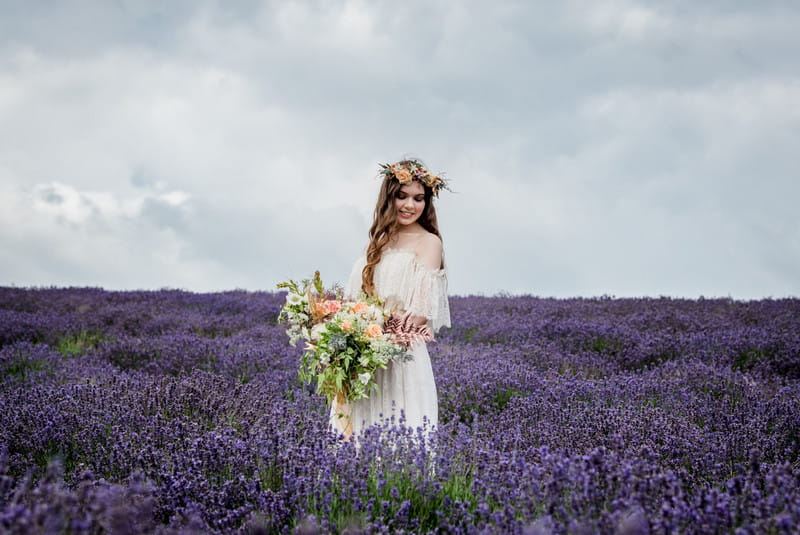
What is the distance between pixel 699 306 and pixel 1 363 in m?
9.23

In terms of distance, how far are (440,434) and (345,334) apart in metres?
0.70

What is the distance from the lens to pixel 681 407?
4.60 metres

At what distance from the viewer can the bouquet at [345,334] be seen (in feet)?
10.1

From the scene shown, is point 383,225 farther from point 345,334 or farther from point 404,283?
point 345,334

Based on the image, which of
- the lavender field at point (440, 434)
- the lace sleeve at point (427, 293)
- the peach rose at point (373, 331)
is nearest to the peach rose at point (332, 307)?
the peach rose at point (373, 331)

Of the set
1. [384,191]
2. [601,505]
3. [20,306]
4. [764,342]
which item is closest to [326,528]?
[601,505]

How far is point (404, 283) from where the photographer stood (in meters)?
3.58

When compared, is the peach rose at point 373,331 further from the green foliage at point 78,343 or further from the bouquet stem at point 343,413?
the green foliage at point 78,343

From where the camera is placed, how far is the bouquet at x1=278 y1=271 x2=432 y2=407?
307 cm

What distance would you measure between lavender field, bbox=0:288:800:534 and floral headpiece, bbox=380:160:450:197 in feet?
4.73

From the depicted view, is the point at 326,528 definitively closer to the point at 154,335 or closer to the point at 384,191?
the point at 384,191

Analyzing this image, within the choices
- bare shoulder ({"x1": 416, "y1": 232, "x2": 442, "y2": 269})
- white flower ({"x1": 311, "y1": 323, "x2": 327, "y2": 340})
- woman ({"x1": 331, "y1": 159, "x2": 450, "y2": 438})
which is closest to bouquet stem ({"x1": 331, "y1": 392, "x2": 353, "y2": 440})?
woman ({"x1": 331, "y1": 159, "x2": 450, "y2": 438})

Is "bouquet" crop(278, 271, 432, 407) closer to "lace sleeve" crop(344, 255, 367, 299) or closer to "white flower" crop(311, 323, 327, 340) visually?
"white flower" crop(311, 323, 327, 340)

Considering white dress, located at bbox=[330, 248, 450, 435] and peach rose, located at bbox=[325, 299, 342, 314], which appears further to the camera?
white dress, located at bbox=[330, 248, 450, 435]
